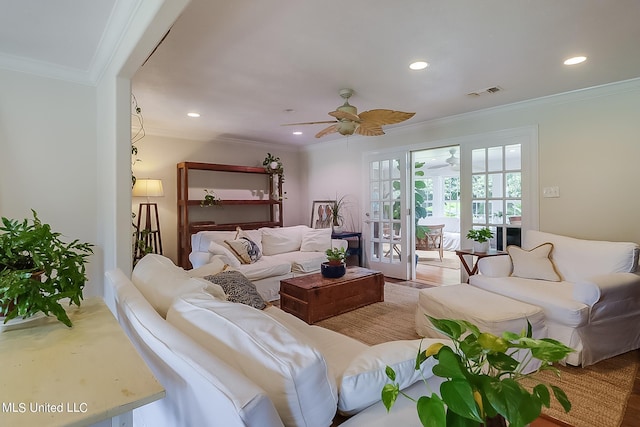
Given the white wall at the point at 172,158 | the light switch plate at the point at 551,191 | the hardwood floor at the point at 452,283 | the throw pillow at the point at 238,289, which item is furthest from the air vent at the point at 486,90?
the white wall at the point at 172,158

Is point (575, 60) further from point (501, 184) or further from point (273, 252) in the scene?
point (273, 252)

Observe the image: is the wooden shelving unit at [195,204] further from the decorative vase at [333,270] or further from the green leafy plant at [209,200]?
the decorative vase at [333,270]

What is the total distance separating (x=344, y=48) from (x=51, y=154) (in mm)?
2417

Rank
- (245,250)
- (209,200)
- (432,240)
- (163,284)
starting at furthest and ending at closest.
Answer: (432,240)
(209,200)
(245,250)
(163,284)

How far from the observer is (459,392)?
524 mm

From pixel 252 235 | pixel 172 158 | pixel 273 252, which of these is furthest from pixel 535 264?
pixel 172 158

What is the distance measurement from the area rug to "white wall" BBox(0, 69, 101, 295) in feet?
7.72

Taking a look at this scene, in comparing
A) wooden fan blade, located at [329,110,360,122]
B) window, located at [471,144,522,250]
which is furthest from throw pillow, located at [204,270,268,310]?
window, located at [471,144,522,250]

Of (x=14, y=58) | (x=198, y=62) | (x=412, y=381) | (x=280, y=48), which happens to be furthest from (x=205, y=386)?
(x=14, y=58)

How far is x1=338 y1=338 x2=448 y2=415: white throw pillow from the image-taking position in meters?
1.00

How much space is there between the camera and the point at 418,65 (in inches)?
104

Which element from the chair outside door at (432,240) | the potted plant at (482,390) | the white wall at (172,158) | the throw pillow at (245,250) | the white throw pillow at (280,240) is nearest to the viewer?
the potted plant at (482,390)

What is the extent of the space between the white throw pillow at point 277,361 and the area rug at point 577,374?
1.01 metres

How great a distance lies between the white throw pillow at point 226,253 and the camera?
3.78m
